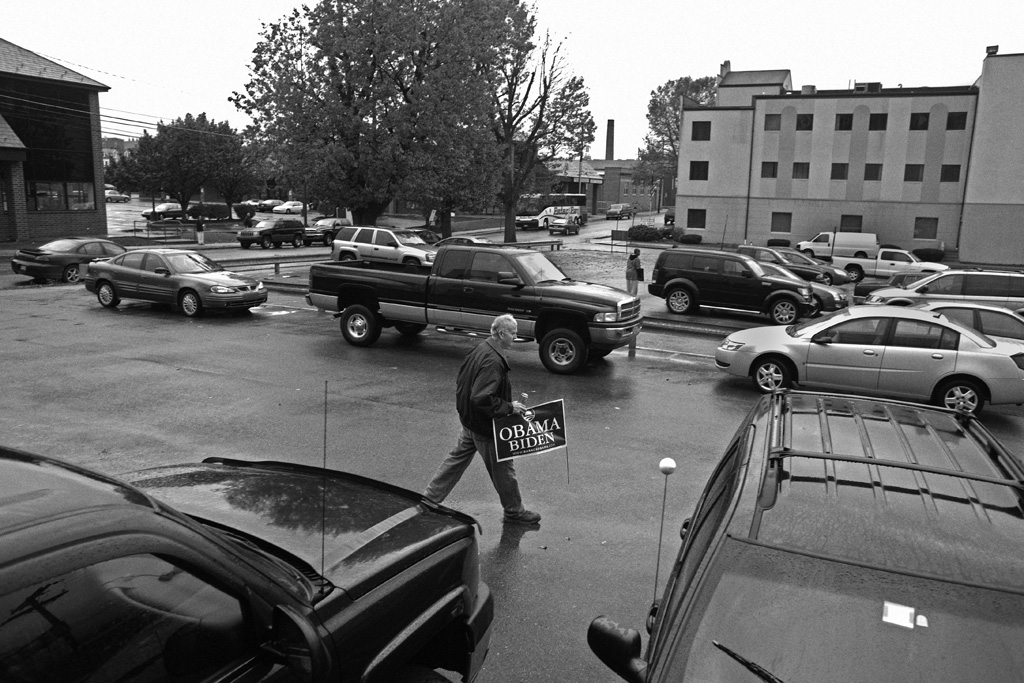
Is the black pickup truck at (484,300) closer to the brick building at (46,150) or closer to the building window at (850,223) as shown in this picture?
the brick building at (46,150)

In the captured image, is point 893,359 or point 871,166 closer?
point 893,359

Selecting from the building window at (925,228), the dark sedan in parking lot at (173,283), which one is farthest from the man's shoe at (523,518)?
the building window at (925,228)

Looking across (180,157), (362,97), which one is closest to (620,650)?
(362,97)

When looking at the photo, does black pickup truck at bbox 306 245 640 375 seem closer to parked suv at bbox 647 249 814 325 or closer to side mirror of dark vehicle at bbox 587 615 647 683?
parked suv at bbox 647 249 814 325

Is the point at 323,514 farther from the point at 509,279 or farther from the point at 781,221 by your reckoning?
the point at 781,221

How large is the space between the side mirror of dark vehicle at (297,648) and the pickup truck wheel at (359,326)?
12600 mm

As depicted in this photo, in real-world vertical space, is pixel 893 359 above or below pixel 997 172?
below

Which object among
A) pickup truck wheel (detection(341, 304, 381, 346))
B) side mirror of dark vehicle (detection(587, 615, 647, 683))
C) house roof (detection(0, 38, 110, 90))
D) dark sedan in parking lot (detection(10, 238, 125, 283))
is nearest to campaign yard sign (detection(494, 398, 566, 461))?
side mirror of dark vehicle (detection(587, 615, 647, 683))

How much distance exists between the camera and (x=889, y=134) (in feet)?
158

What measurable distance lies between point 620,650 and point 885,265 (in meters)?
33.9

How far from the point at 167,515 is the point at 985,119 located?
51547 millimetres

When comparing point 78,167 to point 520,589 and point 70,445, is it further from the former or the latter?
point 520,589

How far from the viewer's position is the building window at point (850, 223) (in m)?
49.9

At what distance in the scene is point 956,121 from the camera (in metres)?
46.6
